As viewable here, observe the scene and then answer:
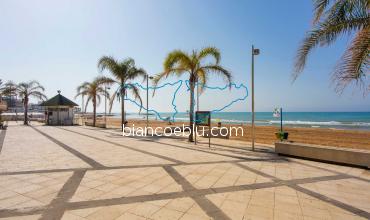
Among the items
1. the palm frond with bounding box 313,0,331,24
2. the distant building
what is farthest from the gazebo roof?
the palm frond with bounding box 313,0,331,24

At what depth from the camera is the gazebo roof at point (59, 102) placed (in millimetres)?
32062

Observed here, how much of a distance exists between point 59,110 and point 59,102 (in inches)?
43.0

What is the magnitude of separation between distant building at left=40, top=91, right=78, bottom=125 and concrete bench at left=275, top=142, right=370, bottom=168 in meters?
30.3

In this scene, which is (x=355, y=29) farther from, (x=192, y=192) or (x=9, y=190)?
(x=9, y=190)

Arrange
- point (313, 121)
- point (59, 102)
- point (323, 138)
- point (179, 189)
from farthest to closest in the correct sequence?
point (313, 121) → point (59, 102) → point (323, 138) → point (179, 189)

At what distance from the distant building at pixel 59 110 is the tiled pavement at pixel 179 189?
85.3 feet

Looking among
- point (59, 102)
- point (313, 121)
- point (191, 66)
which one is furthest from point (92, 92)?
point (313, 121)

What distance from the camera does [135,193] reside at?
479 cm

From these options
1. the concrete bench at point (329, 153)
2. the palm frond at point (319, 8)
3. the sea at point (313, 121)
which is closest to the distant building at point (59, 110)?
the sea at point (313, 121)

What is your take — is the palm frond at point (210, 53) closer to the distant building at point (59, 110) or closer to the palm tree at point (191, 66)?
the palm tree at point (191, 66)

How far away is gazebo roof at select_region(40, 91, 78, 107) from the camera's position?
3206cm

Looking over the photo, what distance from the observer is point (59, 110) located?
32219mm

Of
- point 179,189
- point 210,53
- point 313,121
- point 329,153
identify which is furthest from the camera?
point 313,121

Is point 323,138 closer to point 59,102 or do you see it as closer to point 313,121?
point 59,102
